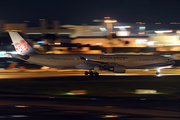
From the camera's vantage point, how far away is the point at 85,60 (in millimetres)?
33250

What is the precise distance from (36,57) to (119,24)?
125 m

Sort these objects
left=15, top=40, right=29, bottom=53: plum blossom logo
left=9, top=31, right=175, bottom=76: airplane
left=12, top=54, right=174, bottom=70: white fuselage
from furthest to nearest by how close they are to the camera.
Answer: left=15, top=40, right=29, bottom=53: plum blossom logo
left=12, top=54, right=174, bottom=70: white fuselage
left=9, top=31, right=175, bottom=76: airplane

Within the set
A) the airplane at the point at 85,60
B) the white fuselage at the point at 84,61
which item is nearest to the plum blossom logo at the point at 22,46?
the airplane at the point at 85,60

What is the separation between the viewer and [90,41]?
371ft

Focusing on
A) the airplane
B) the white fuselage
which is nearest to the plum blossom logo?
the airplane

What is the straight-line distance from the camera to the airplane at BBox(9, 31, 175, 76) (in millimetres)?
33125

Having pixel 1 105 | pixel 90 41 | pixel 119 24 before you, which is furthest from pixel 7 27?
pixel 1 105

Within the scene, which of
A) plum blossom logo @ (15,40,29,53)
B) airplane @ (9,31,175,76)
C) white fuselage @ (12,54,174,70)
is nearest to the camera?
airplane @ (9,31,175,76)

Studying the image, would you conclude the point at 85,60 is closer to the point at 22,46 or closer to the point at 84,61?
the point at 84,61

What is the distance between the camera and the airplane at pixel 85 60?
33.1 m

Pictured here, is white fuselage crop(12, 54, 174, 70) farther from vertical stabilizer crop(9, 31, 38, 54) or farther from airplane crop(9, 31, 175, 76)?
vertical stabilizer crop(9, 31, 38, 54)

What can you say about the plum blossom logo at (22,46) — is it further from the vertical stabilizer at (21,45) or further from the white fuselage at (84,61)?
the white fuselage at (84,61)

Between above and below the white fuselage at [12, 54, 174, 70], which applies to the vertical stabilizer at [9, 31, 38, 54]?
above

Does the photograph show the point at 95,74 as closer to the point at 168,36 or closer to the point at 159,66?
the point at 159,66
